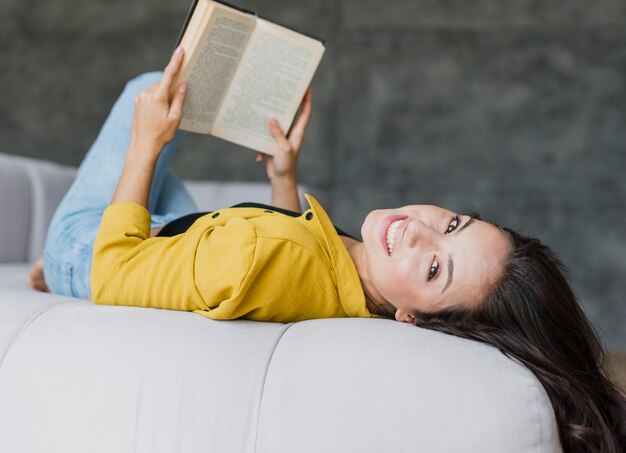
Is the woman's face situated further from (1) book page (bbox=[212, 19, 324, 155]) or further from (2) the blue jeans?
(2) the blue jeans

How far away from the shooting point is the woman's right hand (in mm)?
1719

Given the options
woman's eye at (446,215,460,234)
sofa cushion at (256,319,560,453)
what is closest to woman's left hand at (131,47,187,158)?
woman's eye at (446,215,460,234)

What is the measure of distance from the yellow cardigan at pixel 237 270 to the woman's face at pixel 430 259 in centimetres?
6

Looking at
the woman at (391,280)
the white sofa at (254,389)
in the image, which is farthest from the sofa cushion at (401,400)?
the woman at (391,280)

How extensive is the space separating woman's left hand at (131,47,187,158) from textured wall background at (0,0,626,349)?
5.83 feet

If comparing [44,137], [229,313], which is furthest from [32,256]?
[229,313]

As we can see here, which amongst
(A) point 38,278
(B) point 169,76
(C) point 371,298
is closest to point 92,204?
(A) point 38,278

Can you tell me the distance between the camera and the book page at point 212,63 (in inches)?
56.3

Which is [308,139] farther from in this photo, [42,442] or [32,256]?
[42,442]

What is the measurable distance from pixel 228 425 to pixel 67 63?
2.98 m

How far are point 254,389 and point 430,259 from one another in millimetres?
427

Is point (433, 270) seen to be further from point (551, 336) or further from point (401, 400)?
point (401, 400)

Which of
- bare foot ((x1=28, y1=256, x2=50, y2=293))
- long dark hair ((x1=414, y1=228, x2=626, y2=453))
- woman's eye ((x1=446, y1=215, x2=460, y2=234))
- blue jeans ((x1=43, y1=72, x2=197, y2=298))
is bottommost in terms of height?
bare foot ((x1=28, y1=256, x2=50, y2=293))

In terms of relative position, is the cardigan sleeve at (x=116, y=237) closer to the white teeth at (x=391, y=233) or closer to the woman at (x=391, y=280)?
the woman at (x=391, y=280)
